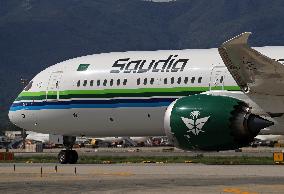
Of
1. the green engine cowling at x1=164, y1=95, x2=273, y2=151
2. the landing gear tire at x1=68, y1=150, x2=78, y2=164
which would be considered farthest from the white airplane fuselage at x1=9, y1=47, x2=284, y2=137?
the green engine cowling at x1=164, y1=95, x2=273, y2=151

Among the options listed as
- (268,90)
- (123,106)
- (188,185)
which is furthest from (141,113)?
(268,90)

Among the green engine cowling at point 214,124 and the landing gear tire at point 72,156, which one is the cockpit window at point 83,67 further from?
the green engine cowling at point 214,124

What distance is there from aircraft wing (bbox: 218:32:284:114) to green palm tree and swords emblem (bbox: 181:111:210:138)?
1.61 m

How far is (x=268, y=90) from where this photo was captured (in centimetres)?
2292

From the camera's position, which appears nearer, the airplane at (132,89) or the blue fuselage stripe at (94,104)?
the airplane at (132,89)

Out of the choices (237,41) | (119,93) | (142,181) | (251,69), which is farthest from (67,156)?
(237,41)

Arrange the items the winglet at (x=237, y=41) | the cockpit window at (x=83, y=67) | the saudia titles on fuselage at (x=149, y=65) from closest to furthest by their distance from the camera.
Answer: the winglet at (x=237, y=41), the saudia titles on fuselage at (x=149, y=65), the cockpit window at (x=83, y=67)

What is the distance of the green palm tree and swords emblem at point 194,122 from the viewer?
21.2 meters

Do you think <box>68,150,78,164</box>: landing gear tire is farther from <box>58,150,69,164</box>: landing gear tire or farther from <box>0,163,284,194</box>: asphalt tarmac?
<box>0,163,284,194</box>: asphalt tarmac

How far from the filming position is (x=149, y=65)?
35.0 metres

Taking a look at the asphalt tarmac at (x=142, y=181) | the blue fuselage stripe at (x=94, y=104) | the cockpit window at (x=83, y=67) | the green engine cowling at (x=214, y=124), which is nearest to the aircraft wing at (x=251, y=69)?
the green engine cowling at (x=214, y=124)

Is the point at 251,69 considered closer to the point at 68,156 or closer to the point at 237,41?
the point at 237,41

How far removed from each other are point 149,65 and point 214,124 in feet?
46.1

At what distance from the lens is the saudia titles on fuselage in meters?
34.0
